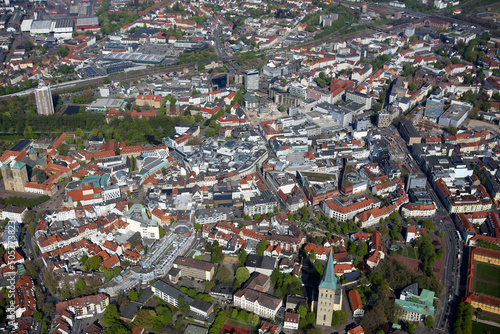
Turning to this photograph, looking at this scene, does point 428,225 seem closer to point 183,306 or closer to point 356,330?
point 356,330

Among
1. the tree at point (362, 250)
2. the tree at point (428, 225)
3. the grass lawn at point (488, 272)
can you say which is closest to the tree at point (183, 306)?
the tree at point (362, 250)

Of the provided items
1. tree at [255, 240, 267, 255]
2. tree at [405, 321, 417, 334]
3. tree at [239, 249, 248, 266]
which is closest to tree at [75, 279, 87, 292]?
tree at [239, 249, 248, 266]

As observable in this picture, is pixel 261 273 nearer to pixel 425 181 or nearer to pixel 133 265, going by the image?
pixel 133 265

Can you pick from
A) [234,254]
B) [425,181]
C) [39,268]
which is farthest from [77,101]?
[425,181]

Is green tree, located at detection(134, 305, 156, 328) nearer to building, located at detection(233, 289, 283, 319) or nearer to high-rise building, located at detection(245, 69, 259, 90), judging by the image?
building, located at detection(233, 289, 283, 319)

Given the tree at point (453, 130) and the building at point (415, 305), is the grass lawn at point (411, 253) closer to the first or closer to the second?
the building at point (415, 305)
